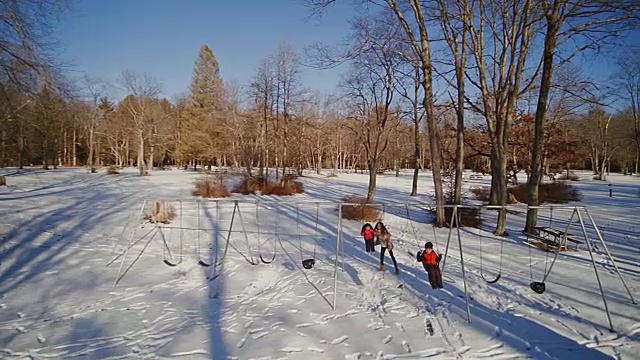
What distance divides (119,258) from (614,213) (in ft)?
79.4

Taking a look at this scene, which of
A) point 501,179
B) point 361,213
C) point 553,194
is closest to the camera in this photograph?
point 501,179

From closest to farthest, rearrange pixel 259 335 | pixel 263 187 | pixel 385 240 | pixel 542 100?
pixel 259 335
pixel 385 240
pixel 542 100
pixel 263 187

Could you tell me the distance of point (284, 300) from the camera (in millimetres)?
7160

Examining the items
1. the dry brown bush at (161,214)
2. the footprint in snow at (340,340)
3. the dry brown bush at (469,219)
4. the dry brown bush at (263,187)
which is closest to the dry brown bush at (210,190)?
the dry brown bush at (263,187)

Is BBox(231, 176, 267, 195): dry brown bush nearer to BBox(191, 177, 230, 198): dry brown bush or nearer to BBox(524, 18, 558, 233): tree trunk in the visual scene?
BBox(191, 177, 230, 198): dry brown bush

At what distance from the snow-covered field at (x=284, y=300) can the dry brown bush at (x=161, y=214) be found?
0.49 m

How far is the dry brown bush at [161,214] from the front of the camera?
13.2m

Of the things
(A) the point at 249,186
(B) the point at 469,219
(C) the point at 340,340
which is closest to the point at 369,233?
(C) the point at 340,340

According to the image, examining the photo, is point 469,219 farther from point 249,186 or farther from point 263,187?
point 249,186

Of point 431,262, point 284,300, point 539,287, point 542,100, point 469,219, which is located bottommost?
point 284,300

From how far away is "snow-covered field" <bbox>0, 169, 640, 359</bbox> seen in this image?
5.30 meters

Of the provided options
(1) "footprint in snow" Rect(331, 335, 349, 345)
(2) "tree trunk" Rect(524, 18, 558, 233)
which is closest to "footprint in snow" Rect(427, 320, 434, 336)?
(1) "footprint in snow" Rect(331, 335, 349, 345)

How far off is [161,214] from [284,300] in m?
8.80

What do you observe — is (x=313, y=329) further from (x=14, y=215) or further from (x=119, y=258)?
(x=14, y=215)
